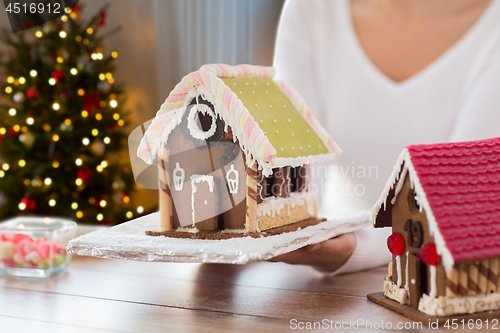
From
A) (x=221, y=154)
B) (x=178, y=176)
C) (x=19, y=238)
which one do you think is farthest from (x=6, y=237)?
(x=221, y=154)

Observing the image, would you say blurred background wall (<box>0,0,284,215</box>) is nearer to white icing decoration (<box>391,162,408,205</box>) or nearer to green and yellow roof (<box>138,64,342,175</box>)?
green and yellow roof (<box>138,64,342,175</box>)

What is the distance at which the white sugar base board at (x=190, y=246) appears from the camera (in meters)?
0.84

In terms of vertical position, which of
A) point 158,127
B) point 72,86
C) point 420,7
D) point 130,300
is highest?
point 420,7

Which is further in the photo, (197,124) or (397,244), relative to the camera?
(197,124)

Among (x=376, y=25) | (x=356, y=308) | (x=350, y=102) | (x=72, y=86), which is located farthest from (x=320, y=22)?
(x=72, y=86)

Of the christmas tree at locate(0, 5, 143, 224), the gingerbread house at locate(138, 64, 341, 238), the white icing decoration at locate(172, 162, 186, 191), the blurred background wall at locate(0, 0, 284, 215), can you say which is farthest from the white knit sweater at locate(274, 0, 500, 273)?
the christmas tree at locate(0, 5, 143, 224)

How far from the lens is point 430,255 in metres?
0.77

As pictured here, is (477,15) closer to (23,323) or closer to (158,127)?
(158,127)

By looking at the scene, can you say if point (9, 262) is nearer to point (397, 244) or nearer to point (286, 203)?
point (286, 203)

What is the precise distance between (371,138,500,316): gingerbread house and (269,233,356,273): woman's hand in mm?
205

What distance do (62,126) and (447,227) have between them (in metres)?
2.58

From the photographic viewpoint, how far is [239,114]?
0.98 meters

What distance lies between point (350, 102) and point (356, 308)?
38.2 inches

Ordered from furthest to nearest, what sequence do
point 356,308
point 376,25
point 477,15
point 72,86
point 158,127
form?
point 72,86
point 376,25
point 477,15
point 158,127
point 356,308
